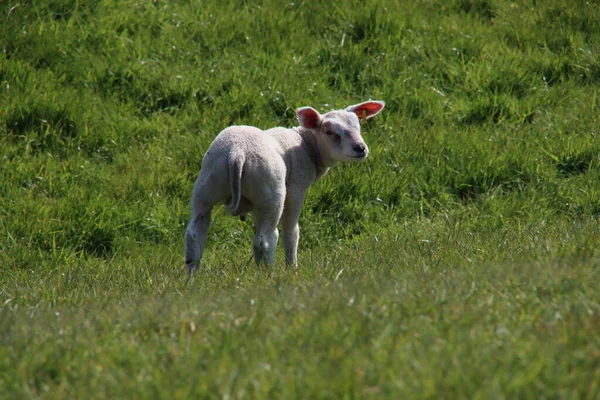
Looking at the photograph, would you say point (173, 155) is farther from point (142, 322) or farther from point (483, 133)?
point (142, 322)

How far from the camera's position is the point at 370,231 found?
8781mm

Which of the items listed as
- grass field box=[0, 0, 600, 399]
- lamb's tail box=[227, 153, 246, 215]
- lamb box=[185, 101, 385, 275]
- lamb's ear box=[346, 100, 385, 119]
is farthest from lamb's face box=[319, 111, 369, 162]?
lamb's tail box=[227, 153, 246, 215]

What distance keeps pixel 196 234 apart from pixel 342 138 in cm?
153

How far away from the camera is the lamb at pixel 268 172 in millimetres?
6070

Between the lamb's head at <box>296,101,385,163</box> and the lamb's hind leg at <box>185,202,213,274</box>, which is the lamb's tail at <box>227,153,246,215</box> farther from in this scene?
the lamb's head at <box>296,101,385,163</box>

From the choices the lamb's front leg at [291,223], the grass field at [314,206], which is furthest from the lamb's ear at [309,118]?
the grass field at [314,206]

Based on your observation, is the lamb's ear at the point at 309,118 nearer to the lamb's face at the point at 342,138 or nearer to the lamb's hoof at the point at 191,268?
the lamb's face at the point at 342,138

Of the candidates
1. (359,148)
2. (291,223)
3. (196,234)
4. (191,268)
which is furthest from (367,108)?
(191,268)

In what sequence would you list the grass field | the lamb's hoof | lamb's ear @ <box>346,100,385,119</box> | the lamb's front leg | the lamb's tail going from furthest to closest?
lamb's ear @ <box>346,100,385,119</box> → the lamb's front leg → the lamb's hoof → the lamb's tail → the grass field

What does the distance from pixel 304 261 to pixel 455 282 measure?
2.59 m

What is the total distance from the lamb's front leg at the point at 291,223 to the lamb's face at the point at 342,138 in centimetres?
45

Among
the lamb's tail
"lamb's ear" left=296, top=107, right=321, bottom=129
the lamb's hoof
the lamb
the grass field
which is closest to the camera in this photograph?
the grass field

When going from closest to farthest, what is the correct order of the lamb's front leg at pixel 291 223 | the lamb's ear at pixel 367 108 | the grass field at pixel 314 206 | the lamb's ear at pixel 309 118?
the grass field at pixel 314 206 < the lamb's front leg at pixel 291 223 < the lamb's ear at pixel 309 118 < the lamb's ear at pixel 367 108

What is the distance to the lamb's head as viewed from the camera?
689 cm
